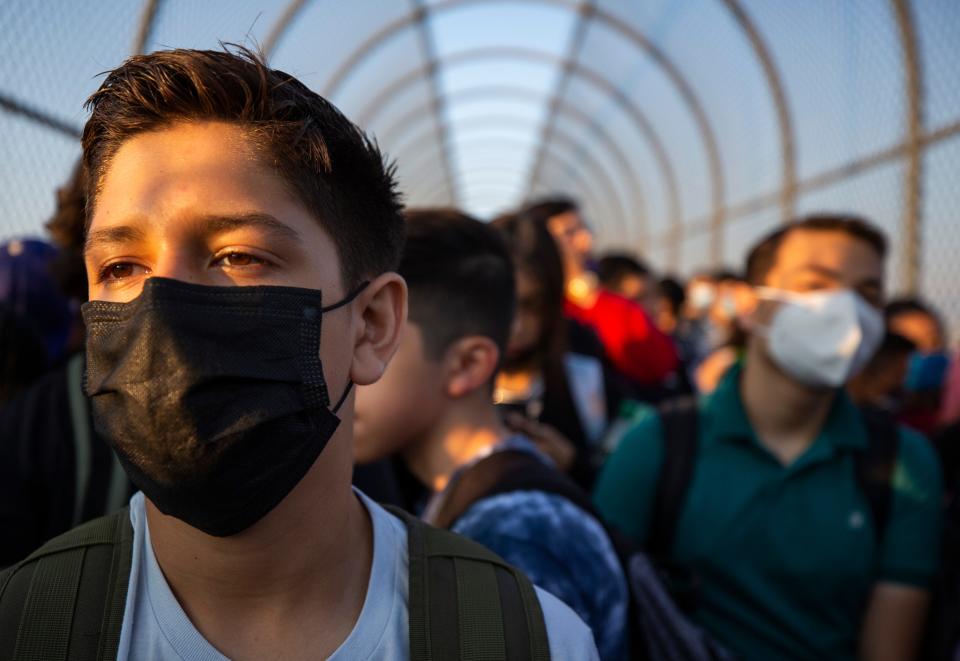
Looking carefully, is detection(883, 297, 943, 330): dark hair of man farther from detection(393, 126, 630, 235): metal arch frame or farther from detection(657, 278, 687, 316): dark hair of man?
detection(393, 126, 630, 235): metal arch frame

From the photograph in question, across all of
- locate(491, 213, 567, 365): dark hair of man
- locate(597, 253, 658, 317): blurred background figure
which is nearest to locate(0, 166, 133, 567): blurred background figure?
locate(491, 213, 567, 365): dark hair of man

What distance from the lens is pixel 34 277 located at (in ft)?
9.57

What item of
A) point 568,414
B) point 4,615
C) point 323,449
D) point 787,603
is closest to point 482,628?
point 323,449

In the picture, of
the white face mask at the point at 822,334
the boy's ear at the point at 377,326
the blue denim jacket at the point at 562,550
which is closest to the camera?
the boy's ear at the point at 377,326

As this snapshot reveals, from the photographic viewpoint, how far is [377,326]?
1.53m

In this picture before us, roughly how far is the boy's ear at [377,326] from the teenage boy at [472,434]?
0.56 m

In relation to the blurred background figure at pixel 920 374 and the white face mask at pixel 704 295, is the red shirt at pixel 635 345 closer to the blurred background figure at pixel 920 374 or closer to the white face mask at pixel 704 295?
the blurred background figure at pixel 920 374

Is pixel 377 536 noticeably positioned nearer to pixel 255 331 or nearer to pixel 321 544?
pixel 321 544

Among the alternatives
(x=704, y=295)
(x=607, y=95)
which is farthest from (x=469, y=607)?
(x=607, y=95)

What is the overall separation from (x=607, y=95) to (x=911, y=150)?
343 inches

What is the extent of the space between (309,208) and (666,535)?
6.24 feet

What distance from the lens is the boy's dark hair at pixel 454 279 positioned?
7.65 feet

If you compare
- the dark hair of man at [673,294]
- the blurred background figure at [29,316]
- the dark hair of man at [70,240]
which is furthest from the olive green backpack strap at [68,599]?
the dark hair of man at [673,294]

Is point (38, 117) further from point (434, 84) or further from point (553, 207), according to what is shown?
point (434, 84)
